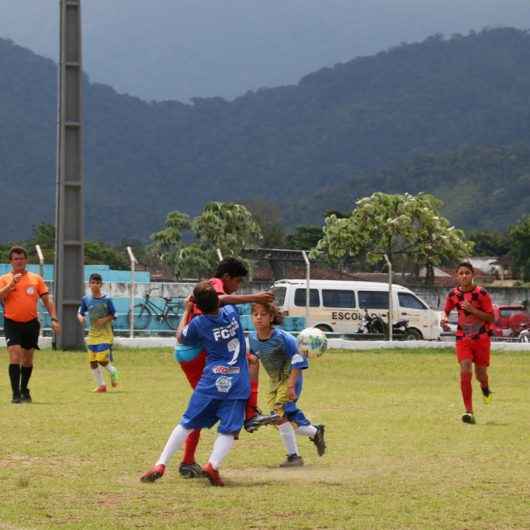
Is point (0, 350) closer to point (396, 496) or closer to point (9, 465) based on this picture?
point (9, 465)

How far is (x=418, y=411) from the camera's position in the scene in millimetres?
15867

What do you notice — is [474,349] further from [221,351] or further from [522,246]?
[522,246]

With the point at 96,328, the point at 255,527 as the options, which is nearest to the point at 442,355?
the point at 96,328

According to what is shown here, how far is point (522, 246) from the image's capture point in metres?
120

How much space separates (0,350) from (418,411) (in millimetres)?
16238

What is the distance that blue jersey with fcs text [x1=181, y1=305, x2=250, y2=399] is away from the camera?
941 cm

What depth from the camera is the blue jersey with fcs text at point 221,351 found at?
9.41m

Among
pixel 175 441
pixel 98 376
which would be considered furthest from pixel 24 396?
pixel 175 441

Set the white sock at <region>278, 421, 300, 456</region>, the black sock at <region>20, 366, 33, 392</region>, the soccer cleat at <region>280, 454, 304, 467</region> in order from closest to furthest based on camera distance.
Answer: the soccer cleat at <region>280, 454, 304, 467</region> → the white sock at <region>278, 421, 300, 456</region> → the black sock at <region>20, 366, 33, 392</region>

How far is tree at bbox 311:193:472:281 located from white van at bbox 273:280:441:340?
38.1m

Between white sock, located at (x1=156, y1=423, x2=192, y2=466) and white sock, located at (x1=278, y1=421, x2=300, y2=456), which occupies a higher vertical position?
white sock, located at (x1=156, y1=423, x2=192, y2=466)

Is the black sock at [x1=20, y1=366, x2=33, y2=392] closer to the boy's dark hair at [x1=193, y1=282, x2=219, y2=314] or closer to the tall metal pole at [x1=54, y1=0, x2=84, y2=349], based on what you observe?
the boy's dark hair at [x1=193, y1=282, x2=219, y2=314]

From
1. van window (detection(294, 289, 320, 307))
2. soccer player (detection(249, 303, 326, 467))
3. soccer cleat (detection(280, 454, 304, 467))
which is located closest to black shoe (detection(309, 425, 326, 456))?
soccer player (detection(249, 303, 326, 467))

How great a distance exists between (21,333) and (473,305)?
5336 mm
